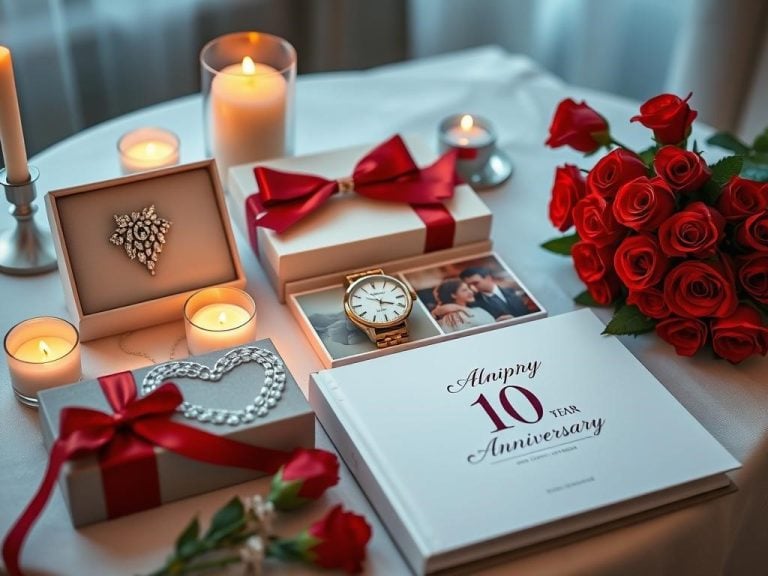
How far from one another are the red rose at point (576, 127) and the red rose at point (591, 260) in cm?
14

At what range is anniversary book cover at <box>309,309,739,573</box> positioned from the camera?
36.5 inches

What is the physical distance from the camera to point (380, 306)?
44.8 inches

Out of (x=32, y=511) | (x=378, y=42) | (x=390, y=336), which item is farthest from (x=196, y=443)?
(x=378, y=42)

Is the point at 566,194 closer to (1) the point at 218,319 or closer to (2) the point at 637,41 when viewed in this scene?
(1) the point at 218,319

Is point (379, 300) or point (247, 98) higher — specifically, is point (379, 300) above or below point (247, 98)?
below

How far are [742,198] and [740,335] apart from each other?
5.8 inches

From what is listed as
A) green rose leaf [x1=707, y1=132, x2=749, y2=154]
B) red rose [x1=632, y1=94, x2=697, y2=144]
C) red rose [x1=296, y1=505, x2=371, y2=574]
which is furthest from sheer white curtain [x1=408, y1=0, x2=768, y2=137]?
red rose [x1=296, y1=505, x2=371, y2=574]

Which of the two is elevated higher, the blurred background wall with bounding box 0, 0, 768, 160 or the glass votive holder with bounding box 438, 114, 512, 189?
the glass votive holder with bounding box 438, 114, 512, 189

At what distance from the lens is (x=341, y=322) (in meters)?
1.15

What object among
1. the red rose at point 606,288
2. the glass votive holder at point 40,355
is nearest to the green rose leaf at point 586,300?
the red rose at point 606,288

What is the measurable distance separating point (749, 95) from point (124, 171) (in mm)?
1424

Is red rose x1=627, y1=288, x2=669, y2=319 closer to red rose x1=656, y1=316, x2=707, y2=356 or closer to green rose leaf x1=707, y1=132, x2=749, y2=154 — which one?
red rose x1=656, y1=316, x2=707, y2=356

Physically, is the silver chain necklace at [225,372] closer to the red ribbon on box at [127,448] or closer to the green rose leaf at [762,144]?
the red ribbon on box at [127,448]

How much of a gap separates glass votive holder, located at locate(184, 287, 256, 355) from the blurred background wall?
0.99 meters
